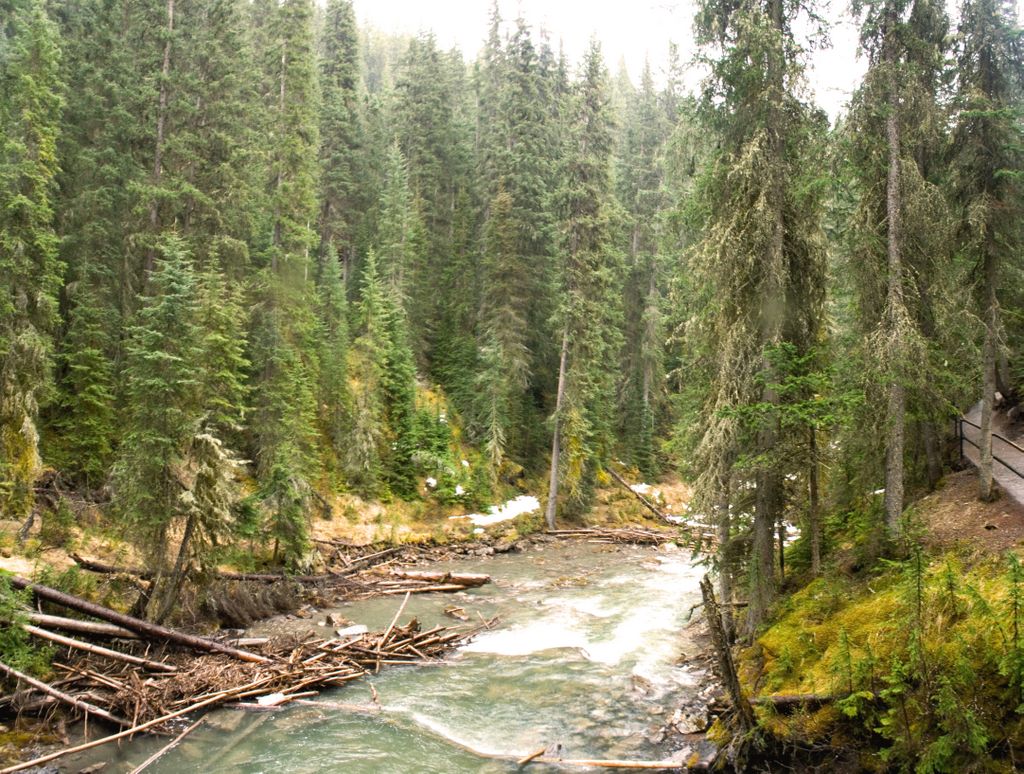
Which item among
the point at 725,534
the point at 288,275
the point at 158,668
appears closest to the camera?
the point at 158,668

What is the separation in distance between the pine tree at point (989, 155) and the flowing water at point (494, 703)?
27.8 ft

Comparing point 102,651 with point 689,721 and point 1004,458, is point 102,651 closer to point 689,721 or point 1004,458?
point 689,721

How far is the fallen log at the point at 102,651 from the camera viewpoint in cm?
1180

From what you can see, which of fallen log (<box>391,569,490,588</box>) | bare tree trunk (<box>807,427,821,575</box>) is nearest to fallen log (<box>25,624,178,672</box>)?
fallen log (<box>391,569,490,588</box>)

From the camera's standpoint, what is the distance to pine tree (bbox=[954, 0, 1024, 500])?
13.4 meters

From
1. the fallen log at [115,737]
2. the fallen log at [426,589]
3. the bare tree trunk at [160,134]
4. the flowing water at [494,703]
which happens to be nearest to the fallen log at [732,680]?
the flowing water at [494,703]

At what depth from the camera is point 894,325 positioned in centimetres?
1166

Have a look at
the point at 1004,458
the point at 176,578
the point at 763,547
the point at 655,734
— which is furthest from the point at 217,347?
the point at 1004,458

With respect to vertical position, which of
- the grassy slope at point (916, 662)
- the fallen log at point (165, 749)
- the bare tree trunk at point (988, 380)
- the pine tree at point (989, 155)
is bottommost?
the fallen log at point (165, 749)

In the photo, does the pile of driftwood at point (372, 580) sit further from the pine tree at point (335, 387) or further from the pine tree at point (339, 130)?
the pine tree at point (339, 130)

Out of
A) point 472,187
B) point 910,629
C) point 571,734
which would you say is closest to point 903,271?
point 910,629

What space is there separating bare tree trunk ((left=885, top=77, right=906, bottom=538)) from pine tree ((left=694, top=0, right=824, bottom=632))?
1.23 meters

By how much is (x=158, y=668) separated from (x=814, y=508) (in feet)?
40.4

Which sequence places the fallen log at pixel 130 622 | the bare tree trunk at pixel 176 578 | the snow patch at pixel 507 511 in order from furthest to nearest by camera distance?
the snow patch at pixel 507 511
the bare tree trunk at pixel 176 578
the fallen log at pixel 130 622
